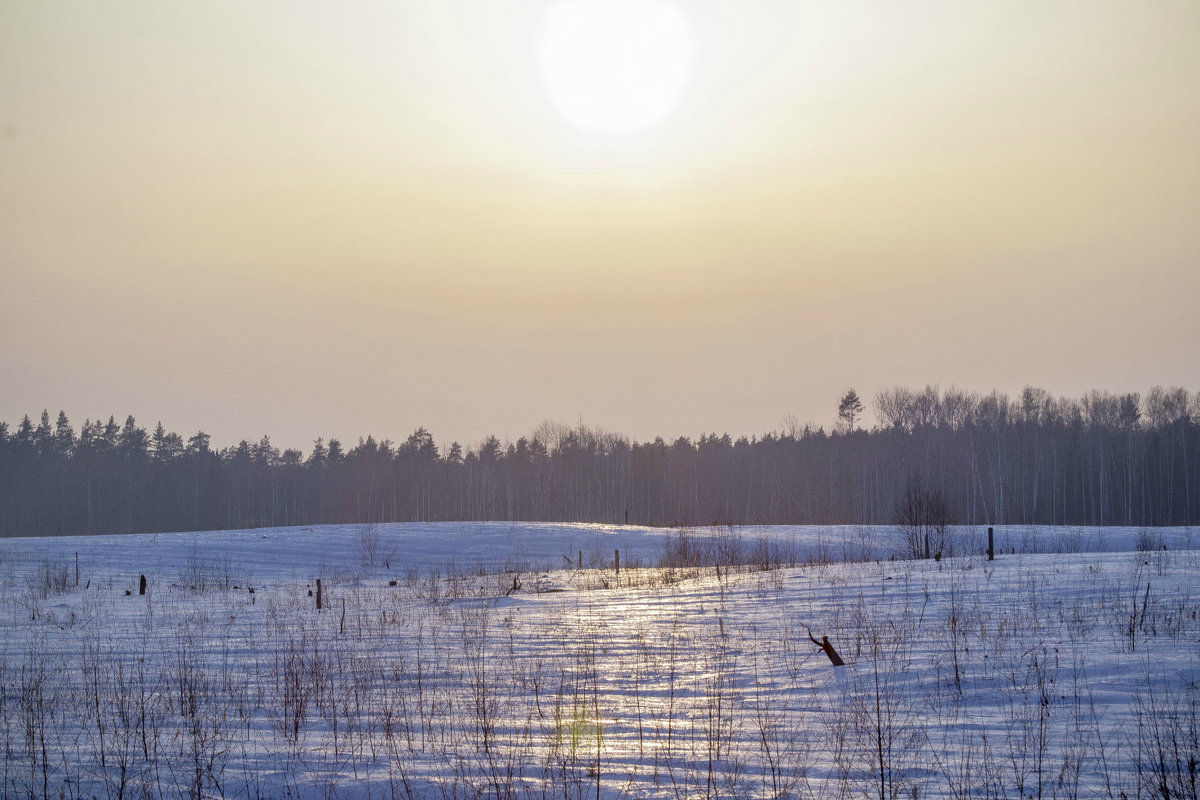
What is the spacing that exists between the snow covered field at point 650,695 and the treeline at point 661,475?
55.3m

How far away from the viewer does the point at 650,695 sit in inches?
304

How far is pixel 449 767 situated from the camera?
573 cm

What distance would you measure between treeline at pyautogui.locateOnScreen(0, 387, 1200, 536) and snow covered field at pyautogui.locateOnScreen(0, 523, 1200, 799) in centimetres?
5527

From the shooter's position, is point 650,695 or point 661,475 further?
point 661,475

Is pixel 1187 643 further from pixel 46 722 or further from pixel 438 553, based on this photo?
pixel 438 553

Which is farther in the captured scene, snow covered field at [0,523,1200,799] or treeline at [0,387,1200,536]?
treeline at [0,387,1200,536]

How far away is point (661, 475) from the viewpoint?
280 feet

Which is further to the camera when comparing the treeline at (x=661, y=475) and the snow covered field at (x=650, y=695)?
the treeline at (x=661, y=475)

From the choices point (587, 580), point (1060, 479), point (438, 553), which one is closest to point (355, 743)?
point (587, 580)

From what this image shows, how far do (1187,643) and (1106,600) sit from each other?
12.0ft

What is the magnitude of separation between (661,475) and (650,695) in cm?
7809

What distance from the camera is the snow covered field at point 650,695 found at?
527 cm

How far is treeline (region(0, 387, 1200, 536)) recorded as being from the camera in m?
67.0

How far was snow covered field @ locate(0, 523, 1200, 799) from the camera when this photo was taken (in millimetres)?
5266
